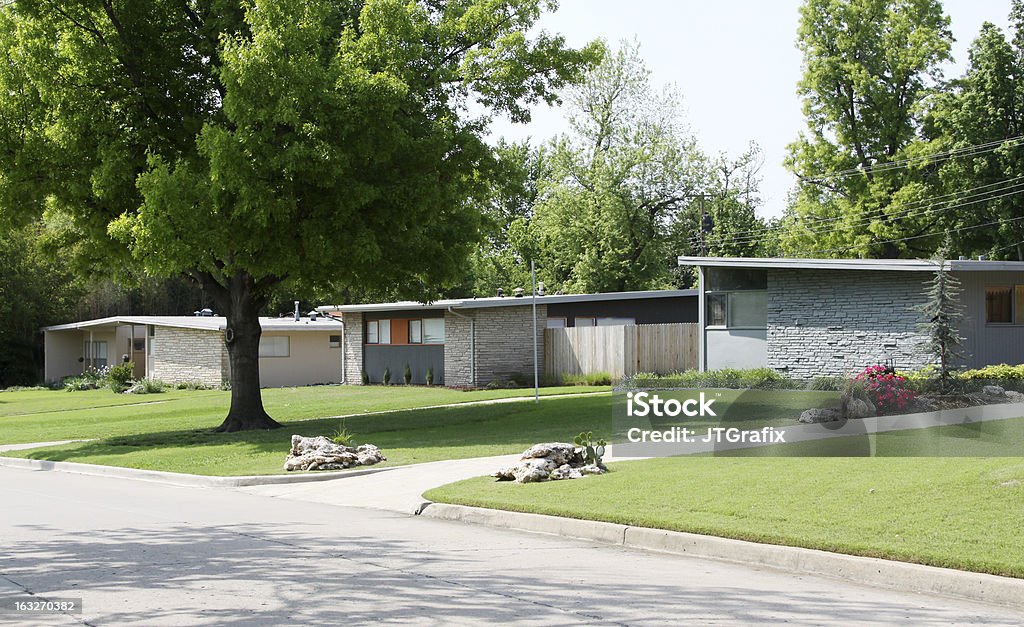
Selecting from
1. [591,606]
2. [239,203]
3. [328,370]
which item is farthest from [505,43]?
[328,370]

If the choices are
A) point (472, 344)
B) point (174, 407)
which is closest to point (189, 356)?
point (174, 407)

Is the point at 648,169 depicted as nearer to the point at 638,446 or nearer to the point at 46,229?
the point at 46,229

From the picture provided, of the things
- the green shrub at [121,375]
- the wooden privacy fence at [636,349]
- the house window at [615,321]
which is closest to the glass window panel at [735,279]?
the wooden privacy fence at [636,349]

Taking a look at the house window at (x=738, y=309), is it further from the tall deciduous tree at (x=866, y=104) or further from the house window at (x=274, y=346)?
the house window at (x=274, y=346)

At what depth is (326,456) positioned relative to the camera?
672 inches

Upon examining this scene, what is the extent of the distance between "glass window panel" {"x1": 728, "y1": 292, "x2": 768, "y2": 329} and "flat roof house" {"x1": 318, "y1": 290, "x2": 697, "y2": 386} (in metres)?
8.01

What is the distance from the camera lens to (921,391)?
20.4 metres

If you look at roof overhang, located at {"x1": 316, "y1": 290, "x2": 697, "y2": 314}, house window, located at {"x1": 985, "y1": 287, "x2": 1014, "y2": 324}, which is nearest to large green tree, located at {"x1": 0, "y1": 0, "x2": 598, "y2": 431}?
house window, located at {"x1": 985, "y1": 287, "x2": 1014, "y2": 324}

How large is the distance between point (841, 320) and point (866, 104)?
22978 millimetres

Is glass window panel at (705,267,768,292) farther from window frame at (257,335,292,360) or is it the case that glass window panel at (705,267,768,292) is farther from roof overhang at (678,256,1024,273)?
window frame at (257,335,292,360)

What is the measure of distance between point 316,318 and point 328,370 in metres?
3.04

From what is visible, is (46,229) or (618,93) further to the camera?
(46,229)

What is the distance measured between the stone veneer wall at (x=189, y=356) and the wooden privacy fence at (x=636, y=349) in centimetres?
1696

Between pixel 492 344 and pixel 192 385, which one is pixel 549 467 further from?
pixel 192 385
